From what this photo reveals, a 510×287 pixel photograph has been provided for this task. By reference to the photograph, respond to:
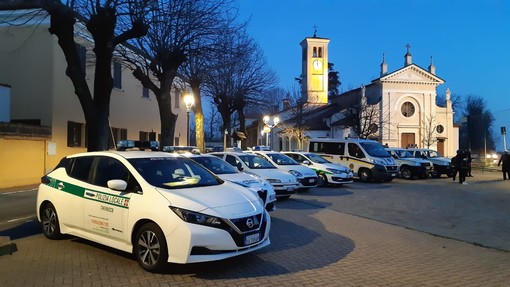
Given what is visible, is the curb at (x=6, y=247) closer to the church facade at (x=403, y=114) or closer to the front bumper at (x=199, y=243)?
the front bumper at (x=199, y=243)

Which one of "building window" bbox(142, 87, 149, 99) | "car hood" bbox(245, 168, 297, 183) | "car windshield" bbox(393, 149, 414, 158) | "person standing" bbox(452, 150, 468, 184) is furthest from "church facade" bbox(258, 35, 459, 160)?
"car hood" bbox(245, 168, 297, 183)

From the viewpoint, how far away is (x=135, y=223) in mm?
6203

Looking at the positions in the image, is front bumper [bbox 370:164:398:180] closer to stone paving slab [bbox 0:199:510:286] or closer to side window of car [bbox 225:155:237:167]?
side window of car [bbox 225:155:237:167]

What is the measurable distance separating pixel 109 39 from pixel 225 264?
7581mm

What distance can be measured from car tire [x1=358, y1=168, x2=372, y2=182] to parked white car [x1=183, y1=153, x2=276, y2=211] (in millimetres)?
12524

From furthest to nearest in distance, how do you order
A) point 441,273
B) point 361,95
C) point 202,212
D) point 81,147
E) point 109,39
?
point 361,95
point 81,147
point 109,39
point 441,273
point 202,212

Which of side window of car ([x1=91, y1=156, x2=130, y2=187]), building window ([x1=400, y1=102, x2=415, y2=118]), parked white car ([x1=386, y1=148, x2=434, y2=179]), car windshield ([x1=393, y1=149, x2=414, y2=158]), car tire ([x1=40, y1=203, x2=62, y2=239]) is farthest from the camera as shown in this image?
building window ([x1=400, y1=102, x2=415, y2=118])

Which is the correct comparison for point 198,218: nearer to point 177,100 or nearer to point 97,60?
point 97,60

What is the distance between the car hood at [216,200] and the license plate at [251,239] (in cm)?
31

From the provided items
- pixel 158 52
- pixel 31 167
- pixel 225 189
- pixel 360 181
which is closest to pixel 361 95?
pixel 360 181

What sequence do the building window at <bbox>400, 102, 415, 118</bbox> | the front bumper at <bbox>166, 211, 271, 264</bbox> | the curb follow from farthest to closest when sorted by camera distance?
1. the building window at <bbox>400, 102, 415, 118</bbox>
2. the curb
3. the front bumper at <bbox>166, 211, 271, 264</bbox>

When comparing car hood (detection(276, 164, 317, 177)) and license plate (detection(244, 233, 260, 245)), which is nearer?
license plate (detection(244, 233, 260, 245))

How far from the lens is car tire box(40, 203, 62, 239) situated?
780cm

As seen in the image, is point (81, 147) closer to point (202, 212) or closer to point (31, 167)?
point (31, 167)
